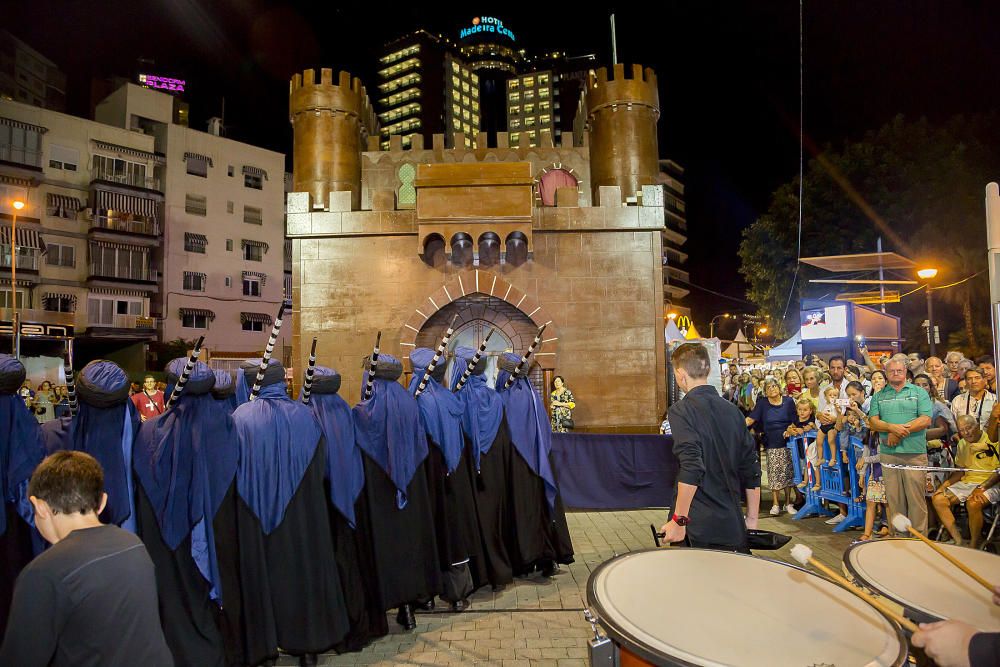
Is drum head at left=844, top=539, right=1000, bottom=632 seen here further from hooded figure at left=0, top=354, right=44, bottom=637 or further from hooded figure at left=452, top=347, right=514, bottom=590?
hooded figure at left=0, top=354, right=44, bottom=637

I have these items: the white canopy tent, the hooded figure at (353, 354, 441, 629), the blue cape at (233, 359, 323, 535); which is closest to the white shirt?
the hooded figure at (353, 354, 441, 629)

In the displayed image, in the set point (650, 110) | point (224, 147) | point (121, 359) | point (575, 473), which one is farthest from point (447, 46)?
point (575, 473)

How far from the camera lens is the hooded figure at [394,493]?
204 inches

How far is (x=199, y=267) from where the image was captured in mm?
38281

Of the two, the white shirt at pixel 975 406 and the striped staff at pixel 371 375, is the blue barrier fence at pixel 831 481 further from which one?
the striped staff at pixel 371 375

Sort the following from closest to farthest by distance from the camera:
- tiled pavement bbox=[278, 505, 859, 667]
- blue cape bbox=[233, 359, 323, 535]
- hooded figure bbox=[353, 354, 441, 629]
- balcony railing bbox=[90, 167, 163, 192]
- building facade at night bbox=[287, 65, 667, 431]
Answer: blue cape bbox=[233, 359, 323, 535]
tiled pavement bbox=[278, 505, 859, 667]
hooded figure bbox=[353, 354, 441, 629]
building facade at night bbox=[287, 65, 667, 431]
balcony railing bbox=[90, 167, 163, 192]

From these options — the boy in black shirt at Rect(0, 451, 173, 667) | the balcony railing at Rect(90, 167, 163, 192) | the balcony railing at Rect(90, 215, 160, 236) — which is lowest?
the boy in black shirt at Rect(0, 451, 173, 667)

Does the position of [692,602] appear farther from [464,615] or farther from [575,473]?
[575,473]

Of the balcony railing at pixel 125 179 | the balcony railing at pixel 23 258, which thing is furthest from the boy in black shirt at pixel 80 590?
the balcony railing at pixel 125 179

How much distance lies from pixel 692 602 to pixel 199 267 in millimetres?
40913

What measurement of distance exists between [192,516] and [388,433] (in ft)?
5.49

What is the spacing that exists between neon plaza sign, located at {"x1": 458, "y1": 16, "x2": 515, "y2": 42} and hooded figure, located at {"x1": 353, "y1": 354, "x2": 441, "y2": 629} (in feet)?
363

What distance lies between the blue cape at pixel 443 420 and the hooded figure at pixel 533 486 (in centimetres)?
72

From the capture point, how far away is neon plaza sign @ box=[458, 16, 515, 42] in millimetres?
104375
